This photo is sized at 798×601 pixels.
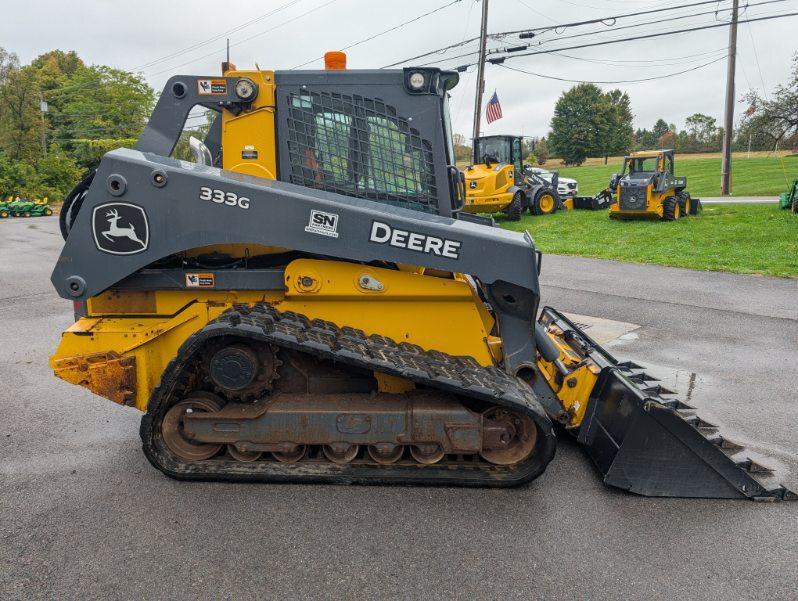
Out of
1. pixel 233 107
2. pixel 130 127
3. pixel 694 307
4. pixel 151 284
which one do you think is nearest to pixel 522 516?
pixel 151 284

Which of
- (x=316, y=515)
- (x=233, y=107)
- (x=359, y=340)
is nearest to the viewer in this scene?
(x=316, y=515)

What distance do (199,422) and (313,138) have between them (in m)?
2.01

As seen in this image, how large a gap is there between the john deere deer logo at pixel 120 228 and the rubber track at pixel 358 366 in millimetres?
708

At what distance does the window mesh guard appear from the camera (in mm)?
4148

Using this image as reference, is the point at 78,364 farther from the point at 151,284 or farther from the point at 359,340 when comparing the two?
the point at 359,340

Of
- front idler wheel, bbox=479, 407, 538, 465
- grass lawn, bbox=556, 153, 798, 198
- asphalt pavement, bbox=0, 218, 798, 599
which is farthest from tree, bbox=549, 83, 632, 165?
front idler wheel, bbox=479, 407, 538, 465

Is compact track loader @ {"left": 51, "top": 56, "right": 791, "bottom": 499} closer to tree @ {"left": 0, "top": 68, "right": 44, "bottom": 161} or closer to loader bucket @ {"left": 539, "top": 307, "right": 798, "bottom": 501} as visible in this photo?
loader bucket @ {"left": 539, "top": 307, "right": 798, "bottom": 501}

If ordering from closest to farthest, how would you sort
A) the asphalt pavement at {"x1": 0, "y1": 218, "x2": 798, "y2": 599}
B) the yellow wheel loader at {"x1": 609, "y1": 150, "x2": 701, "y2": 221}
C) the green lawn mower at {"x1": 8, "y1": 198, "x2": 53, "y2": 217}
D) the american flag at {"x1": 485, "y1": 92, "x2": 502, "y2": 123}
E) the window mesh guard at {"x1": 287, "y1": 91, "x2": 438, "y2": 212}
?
the asphalt pavement at {"x1": 0, "y1": 218, "x2": 798, "y2": 599} < the window mesh guard at {"x1": 287, "y1": 91, "x2": 438, "y2": 212} < the yellow wheel loader at {"x1": 609, "y1": 150, "x2": 701, "y2": 221} < the american flag at {"x1": 485, "y1": 92, "x2": 502, "y2": 123} < the green lawn mower at {"x1": 8, "y1": 198, "x2": 53, "y2": 217}

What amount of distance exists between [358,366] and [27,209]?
31.8 m

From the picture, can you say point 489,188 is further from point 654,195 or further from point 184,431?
point 184,431

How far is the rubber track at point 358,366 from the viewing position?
356cm

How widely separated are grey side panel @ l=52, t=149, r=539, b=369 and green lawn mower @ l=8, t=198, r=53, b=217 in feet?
99.6

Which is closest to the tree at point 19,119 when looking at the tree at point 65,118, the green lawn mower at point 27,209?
the tree at point 65,118

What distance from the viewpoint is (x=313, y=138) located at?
4.20m
